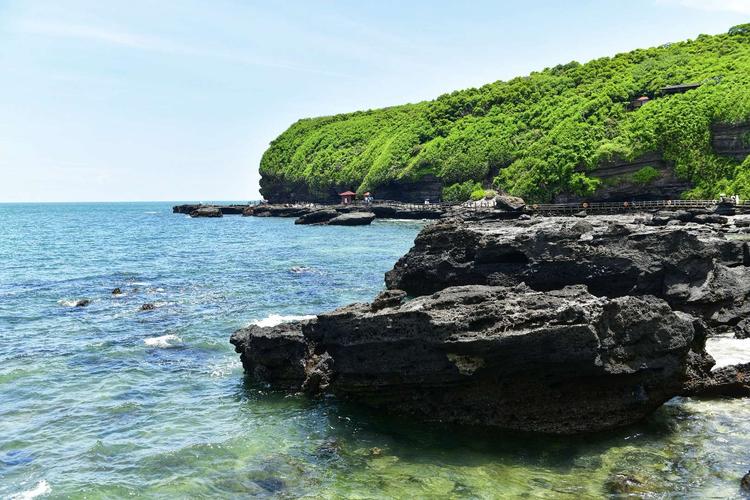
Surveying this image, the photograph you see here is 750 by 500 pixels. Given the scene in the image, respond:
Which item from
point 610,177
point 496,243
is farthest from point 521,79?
point 496,243

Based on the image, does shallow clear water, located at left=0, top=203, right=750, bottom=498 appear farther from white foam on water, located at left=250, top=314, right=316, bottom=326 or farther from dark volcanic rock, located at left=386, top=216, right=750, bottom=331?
dark volcanic rock, located at left=386, top=216, right=750, bottom=331

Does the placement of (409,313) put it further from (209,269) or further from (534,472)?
(209,269)

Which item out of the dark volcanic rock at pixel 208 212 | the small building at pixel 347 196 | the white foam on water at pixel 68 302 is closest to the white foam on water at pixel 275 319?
the white foam on water at pixel 68 302

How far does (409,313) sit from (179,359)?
454 inches

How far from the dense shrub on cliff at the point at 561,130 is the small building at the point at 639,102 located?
1.10 m

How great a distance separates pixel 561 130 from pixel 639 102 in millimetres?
12820

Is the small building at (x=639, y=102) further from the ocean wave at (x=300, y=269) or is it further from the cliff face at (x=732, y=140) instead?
the ocean wave at (x=300, y=269)

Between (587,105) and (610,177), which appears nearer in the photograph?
(610,177)

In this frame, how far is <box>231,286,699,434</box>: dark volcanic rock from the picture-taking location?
44.9ft

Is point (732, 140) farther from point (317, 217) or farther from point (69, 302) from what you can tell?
point (69, 302)

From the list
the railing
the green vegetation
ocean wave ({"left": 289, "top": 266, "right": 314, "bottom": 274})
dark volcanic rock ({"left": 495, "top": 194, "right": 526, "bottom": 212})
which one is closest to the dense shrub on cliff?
the green vegetation

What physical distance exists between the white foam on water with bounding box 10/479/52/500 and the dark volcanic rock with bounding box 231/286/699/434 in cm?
747

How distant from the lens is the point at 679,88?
302 ft

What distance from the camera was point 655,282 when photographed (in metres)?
24.3
